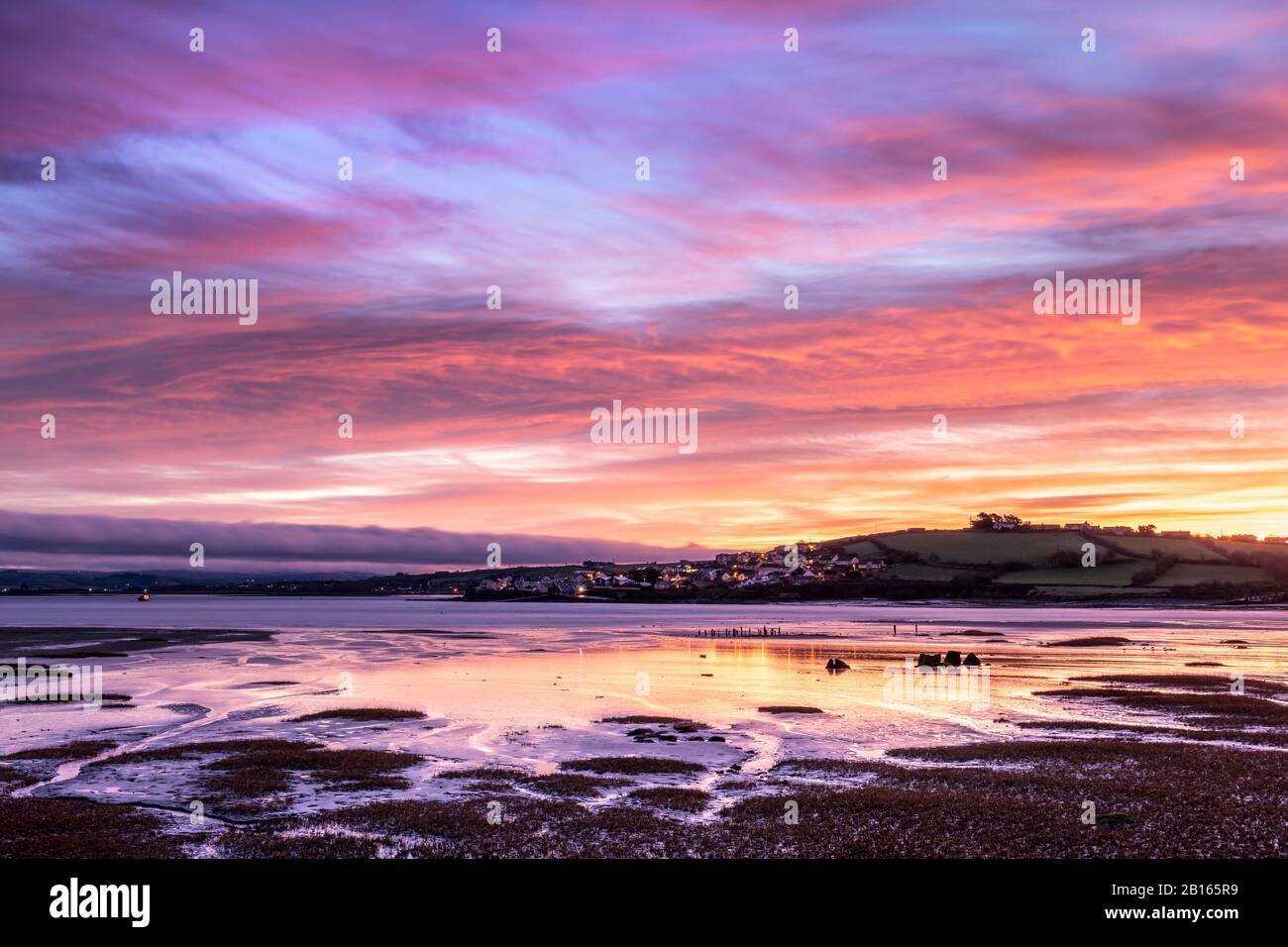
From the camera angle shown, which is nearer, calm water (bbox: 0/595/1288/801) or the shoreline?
the shoreline

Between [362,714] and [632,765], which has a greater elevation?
[632,765]

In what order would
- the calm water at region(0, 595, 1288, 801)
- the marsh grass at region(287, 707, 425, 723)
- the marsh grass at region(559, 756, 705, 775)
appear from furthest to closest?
the marsh grass at region(287, 707, 425, 723) → the calm water at region(0, 595, 1288, 801) → the marsh grass at region(559, 756, 705, 775)

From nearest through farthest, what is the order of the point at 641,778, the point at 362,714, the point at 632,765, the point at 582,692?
the point at 641,778, the point at 632,765, the point at 362,714, the point at 582,692

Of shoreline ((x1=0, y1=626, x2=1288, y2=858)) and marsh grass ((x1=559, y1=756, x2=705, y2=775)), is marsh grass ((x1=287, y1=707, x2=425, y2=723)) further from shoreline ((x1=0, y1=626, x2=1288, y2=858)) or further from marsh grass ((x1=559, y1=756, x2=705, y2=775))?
marsh grass ((x1=559, y1=756, x2=705, y2=775))

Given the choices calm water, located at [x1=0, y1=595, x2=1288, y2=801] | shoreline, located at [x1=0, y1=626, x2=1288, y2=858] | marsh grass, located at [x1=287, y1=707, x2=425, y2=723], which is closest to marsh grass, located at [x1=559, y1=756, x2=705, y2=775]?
shoreline, located at [x1=0, y1=626, x2=1288, y2=858]

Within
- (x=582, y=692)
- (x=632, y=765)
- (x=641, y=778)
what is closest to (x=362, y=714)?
(x=582, y=692)

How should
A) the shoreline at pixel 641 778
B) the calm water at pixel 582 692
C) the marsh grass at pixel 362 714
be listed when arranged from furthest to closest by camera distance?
the marsh grass at pixel 362 714, the calm water at pixel 582 692, the shoreline at pixel 641 778

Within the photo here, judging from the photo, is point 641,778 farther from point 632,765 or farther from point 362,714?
point 362,714

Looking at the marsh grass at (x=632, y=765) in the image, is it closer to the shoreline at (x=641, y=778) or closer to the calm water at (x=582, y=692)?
the shoreline at (x=641, y=778)

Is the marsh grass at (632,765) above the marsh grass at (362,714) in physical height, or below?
above

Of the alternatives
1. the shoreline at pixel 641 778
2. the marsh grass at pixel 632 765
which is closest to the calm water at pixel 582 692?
the shoreline at pixel 641 778

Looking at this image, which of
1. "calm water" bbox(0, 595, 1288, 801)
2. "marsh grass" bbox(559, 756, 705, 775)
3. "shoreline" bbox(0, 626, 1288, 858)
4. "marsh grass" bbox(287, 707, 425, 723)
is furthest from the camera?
"marsh grass" bbox(287, 707, 425, 723)

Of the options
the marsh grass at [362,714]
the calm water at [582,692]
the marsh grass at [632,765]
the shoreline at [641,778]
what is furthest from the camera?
the marsh grass at [362,714]
